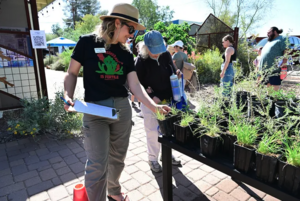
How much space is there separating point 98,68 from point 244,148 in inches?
48.1

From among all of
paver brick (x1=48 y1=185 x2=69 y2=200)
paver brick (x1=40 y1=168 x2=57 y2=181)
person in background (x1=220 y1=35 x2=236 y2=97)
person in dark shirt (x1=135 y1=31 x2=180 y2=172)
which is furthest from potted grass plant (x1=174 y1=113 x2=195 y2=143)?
person in background (x1=220 y1=35 x2=236 y2=97)

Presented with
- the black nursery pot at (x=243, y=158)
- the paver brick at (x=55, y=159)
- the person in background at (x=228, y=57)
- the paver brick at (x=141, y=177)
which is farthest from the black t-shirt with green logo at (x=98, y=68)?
the person in background at (x=228, y=57)

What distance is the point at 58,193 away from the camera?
2322 mm

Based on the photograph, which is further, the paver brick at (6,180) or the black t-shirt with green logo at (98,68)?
the paver brick at (6,180)

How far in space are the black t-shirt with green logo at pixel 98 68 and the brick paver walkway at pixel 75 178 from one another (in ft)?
4.09

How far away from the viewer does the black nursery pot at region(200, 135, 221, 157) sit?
1445 mm

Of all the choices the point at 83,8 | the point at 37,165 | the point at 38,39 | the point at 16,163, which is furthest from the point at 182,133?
the point at 83,8

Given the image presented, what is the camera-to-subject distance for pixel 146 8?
3656 cm

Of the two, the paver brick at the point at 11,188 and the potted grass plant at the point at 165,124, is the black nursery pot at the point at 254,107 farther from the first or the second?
the paver brick at the point at 11,188

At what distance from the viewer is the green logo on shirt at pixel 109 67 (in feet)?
5.64

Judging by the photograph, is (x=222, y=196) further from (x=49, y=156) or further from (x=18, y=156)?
(x=18, y=156)

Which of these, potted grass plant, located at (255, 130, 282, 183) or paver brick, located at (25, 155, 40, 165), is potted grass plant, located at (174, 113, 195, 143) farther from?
paver brick, located at (25, 155, 40, 165)

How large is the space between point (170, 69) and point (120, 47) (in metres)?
0.93

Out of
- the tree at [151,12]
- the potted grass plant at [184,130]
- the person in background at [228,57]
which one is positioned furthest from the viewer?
the tree at [151,12]
